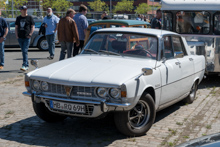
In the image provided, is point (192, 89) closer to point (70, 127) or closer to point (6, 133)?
point (70, 127)

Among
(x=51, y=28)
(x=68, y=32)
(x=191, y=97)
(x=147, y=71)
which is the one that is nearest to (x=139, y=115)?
(x=147, y=71)

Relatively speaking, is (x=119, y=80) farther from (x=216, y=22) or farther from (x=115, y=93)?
(x=216, y=22)

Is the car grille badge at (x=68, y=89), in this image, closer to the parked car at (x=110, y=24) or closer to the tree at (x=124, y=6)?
Result: the parked car at (x=110, y=24)

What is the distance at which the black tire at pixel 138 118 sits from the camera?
550 cm

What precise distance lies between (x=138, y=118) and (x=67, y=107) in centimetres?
105

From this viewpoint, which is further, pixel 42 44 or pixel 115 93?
pixel 42 44

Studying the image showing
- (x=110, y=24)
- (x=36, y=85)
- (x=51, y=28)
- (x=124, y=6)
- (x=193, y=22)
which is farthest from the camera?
(x=124, y=6)

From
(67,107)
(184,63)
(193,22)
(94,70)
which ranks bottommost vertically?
(67,107)

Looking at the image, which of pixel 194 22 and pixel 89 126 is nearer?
pixel 89 126

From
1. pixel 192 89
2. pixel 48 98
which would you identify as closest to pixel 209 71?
pixel 192 89

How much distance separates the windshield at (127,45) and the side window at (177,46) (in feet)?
2.27

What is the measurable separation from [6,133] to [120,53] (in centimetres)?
220

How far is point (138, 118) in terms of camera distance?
579cm

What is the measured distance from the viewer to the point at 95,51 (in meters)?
6.84
